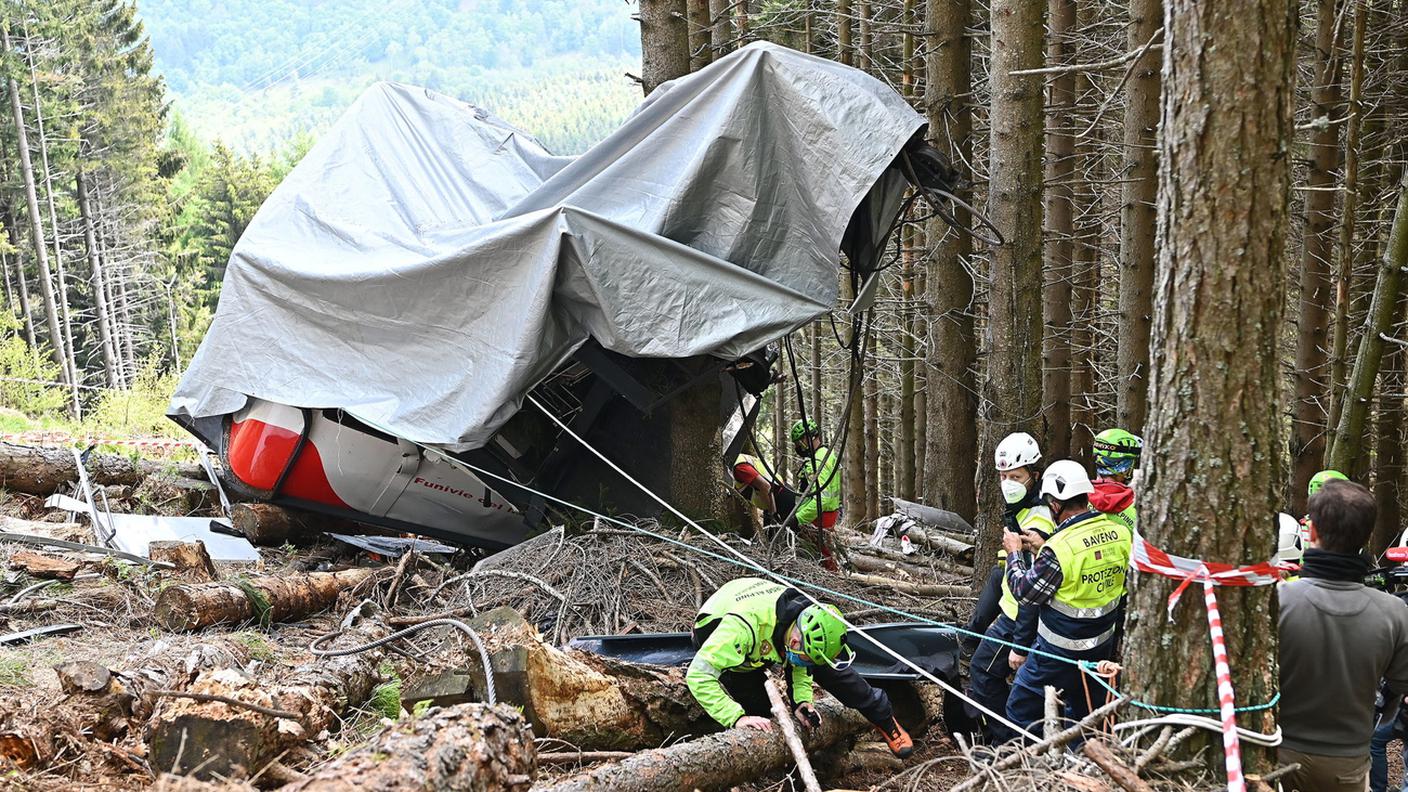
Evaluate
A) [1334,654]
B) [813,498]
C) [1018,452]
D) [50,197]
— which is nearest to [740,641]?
[1018,452]

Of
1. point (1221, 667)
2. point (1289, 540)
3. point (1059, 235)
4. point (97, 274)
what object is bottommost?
point (97, 274)

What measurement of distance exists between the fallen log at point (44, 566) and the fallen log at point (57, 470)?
3.13 metres

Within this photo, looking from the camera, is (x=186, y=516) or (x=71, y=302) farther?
(x=71, y=302)

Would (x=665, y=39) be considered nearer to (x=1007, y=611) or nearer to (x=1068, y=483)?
(x=1068, y=483)

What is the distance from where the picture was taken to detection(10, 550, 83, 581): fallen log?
21.2ft

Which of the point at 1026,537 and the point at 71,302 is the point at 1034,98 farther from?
the point at 71,302

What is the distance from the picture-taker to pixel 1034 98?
6.44 metres

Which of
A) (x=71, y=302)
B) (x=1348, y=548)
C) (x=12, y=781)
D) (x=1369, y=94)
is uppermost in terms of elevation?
(x=1369, y=94)

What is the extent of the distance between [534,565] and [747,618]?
7.38 ft

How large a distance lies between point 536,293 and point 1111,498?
3255mm

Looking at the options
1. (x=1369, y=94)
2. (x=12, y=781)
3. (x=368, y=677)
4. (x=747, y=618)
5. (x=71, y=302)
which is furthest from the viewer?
(x=71, y=302)

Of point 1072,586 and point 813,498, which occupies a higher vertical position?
point 1072,586

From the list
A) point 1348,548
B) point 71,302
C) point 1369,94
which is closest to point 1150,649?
point 1348,548

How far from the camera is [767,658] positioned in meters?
4.53
